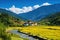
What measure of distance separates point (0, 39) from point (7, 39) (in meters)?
2.58

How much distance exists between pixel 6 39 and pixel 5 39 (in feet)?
0.93

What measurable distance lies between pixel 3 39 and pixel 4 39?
0.78ft

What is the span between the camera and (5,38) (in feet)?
139

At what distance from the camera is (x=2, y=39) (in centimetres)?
4031

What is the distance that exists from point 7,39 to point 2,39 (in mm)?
2205

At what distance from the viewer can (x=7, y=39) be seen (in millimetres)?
42375

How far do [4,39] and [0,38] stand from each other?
37.9 inches

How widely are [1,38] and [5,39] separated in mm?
922

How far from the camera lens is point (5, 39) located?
136ft

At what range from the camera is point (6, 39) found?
137 feet

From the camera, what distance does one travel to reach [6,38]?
4212 cm

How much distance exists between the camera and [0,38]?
41.4 metres

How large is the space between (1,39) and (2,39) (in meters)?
0.20

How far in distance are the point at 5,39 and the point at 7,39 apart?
989 mm
